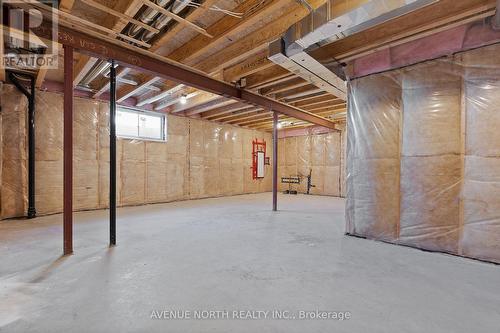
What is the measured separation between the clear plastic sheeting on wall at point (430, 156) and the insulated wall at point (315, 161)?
4748 millimetres

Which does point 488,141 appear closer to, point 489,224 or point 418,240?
point 489,224

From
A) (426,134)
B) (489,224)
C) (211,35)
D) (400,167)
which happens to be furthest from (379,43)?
(489,224)

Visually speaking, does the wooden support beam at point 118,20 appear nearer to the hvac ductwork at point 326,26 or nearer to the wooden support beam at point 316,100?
the hvac ductwork at point 326,26

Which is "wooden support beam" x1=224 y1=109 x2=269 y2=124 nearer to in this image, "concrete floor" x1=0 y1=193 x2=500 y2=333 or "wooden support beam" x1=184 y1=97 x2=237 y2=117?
"wooden support beam" x1=184 y1=97 x2=237 y2=117

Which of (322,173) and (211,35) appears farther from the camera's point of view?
(322,173)

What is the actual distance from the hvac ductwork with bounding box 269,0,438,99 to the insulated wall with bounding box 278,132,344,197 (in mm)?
5307

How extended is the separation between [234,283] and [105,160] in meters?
4.75

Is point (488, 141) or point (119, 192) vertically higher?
point (488, 141)

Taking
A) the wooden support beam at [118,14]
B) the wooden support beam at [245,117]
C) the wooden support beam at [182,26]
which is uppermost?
the wooden support beam at [182,26]

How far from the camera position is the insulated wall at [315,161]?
805 centimetres

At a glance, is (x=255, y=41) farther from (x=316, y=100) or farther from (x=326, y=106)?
(x=326, y=106)

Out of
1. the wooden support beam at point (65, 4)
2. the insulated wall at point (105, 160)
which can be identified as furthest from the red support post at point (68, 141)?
the insulated wall at point (105, 160)

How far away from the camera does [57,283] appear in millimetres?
1950

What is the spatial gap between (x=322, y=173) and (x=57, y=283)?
25.1ft
